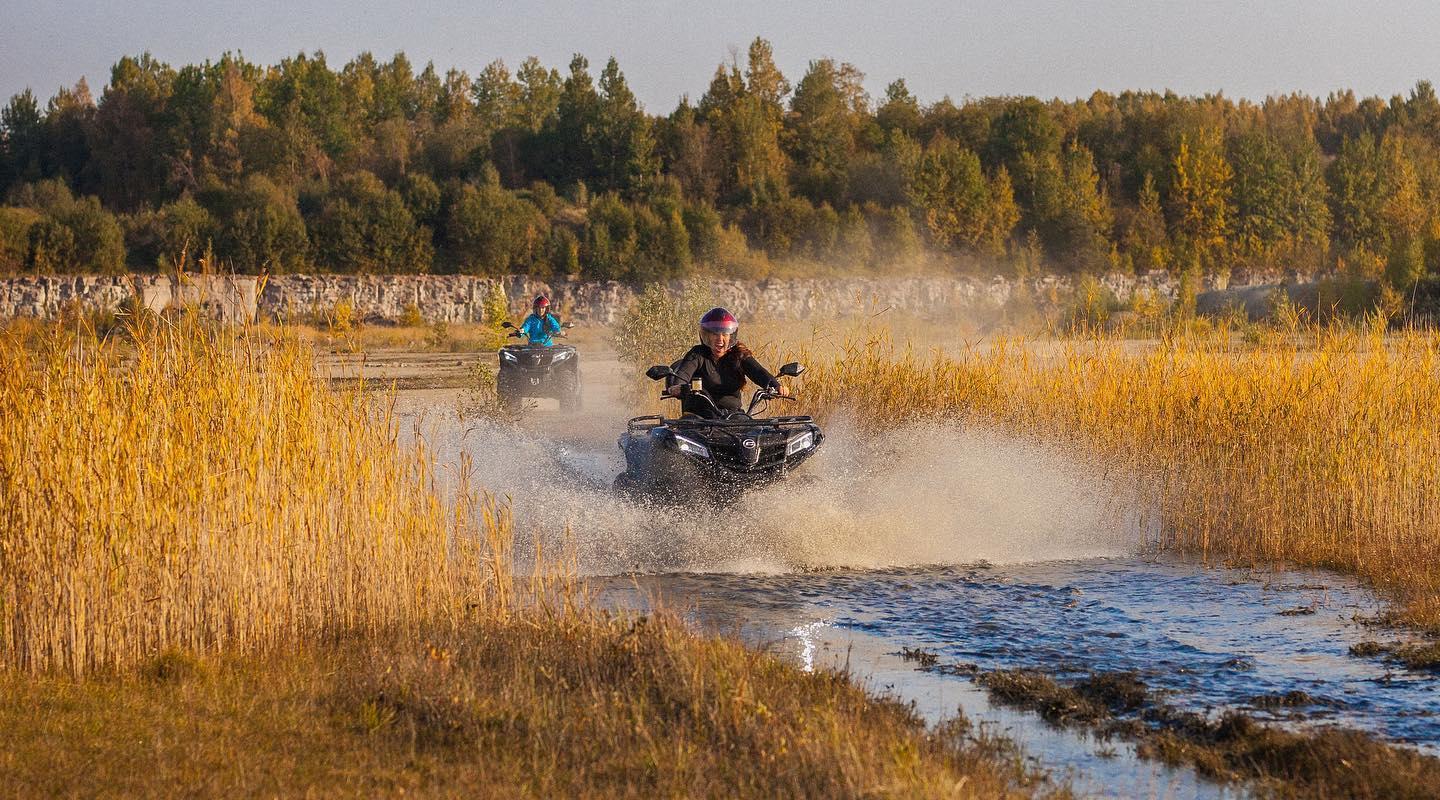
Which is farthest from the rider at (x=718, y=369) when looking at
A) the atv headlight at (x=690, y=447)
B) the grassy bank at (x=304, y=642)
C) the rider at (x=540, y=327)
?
the rider at (x=540, y=327)

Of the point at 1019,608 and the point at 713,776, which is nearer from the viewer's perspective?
A: the point at 713,776

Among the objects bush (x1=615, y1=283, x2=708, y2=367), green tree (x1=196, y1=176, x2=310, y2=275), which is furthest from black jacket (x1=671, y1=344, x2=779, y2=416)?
green tree (x1=196, y1=176, x2=310, y2=275)

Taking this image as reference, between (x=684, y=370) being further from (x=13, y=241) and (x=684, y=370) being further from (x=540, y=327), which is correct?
(x=13, y=241)

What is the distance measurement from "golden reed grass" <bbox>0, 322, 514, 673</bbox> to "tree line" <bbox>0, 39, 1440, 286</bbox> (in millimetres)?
49384

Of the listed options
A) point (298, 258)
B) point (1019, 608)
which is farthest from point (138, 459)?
point (298, 258)

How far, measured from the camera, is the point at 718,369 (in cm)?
1208

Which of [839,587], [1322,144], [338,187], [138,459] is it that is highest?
[1322,144]

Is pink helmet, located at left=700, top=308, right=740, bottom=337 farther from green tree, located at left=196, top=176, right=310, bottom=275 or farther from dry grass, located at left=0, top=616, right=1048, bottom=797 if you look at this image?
green tree, located at left=196, top=176, right=310, bottom=275

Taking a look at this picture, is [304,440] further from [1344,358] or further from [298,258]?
[298,258]

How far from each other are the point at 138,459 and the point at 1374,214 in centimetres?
7435

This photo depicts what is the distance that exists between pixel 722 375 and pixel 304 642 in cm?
507

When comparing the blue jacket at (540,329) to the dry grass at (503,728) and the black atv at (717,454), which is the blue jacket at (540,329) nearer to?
the black atv at (717,454)

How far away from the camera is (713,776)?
5.59 m

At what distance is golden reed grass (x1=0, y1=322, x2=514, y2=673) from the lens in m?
7.31
